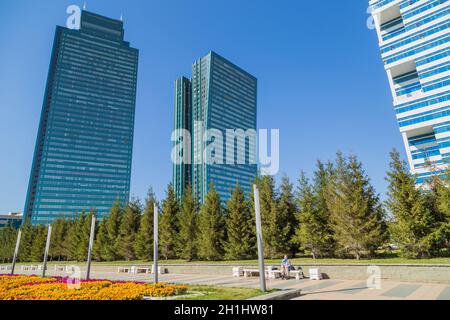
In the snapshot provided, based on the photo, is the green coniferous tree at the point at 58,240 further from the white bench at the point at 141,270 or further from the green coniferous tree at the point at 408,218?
the green coniferous tree at the point at 408,218

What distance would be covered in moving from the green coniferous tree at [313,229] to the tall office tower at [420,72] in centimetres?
3273

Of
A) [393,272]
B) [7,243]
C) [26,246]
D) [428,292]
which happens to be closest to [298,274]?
[393,272]

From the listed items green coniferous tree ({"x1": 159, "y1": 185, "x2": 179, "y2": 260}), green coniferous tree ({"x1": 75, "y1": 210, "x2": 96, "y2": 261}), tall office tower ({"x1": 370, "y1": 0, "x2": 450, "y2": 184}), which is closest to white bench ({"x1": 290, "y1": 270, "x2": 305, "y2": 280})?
green coniferous tree ({"x1": 159, "y1": 185, "x2": 179, "y2": 260})

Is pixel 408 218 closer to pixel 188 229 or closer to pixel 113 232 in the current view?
pixel 188 229

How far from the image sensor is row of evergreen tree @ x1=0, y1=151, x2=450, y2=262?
1659 centimetres

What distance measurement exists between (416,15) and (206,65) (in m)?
122

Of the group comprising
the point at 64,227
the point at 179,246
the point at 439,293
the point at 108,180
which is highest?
the point at 108,180

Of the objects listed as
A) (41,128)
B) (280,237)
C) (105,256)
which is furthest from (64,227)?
(41,128)

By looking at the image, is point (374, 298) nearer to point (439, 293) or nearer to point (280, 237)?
point (439, 293)

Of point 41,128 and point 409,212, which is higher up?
point 41,128

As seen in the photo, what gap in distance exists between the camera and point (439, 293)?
32.6ft

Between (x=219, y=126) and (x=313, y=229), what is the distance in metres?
134

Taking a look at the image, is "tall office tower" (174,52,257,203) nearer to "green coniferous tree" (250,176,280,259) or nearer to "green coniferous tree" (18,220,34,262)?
"green coniferous tree" (18,220,34,262)

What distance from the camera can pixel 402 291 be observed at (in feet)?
34.6
